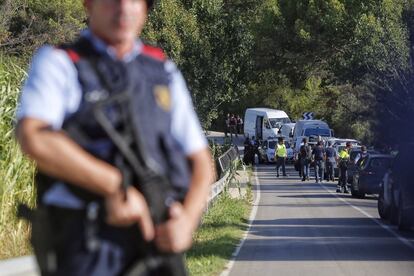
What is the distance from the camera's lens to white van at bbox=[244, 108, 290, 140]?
63.9 m

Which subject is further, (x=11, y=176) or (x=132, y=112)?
(x=11, y=176)

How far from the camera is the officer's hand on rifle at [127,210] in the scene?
356cm

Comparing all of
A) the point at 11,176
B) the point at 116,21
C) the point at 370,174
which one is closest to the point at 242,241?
the point at 11,176

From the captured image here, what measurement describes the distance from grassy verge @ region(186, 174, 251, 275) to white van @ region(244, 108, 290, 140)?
3606cm

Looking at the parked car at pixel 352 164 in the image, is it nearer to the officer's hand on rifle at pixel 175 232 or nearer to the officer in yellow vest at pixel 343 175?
the officer in yellow vest at pixel 343 175

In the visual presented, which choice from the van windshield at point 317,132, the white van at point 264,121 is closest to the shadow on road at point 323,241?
the van windshield at point 317,132

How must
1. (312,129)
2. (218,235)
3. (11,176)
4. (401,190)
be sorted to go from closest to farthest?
(11,176)
(218,235)
(401,190)
(312,129)

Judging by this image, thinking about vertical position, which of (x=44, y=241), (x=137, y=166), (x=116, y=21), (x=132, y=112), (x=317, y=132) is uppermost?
(x=116, y=21)

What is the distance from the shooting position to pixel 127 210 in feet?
11.7

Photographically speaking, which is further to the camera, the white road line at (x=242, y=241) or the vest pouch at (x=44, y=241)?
the white road line at (x=242, y=241)

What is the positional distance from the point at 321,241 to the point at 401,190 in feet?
9.65

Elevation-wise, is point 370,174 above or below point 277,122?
below

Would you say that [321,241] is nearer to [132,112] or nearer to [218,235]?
[218,235]

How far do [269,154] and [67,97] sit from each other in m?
53.6
